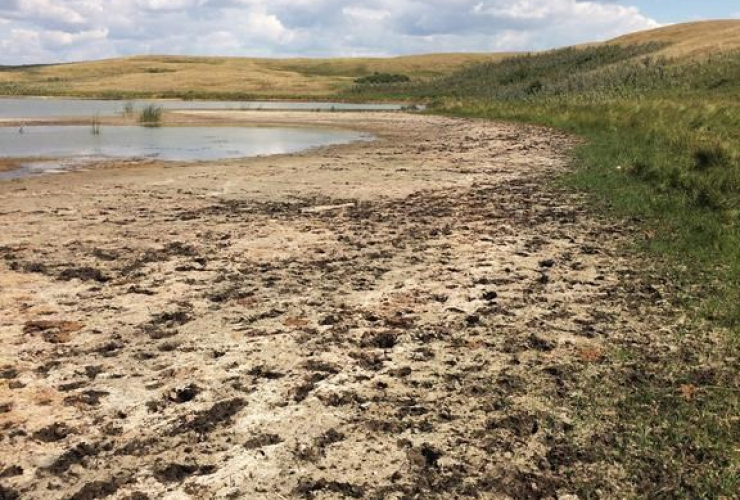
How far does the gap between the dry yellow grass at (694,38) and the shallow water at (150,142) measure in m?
29.1

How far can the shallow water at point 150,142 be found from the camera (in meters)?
19.5

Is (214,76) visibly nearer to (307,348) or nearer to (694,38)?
(694,38)

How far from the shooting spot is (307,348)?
5086mm

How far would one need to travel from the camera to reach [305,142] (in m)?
25.2

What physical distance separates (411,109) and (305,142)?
26.6 meters

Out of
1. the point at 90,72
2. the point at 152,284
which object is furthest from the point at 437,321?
the point at 90,72

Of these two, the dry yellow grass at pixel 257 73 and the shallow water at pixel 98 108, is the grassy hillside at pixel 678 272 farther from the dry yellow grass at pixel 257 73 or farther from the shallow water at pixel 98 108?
the shallow water at pixel 98 108

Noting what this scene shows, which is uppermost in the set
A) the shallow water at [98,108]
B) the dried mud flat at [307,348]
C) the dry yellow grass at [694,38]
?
the dry yellow grass at [694,38]

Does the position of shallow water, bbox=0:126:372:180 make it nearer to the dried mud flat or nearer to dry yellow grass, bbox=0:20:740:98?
the dried mud flat

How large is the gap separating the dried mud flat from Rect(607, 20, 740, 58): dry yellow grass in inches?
1651

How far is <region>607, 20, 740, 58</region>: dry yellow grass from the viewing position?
149 ft

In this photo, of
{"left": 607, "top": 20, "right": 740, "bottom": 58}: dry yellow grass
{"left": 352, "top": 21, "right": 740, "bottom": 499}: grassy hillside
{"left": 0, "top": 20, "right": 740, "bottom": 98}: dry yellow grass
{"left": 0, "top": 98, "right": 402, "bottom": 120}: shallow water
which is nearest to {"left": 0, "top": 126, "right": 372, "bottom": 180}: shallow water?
{"left": 352, "top": 21, "right": 740, "bottom": 499}: grassy hillside

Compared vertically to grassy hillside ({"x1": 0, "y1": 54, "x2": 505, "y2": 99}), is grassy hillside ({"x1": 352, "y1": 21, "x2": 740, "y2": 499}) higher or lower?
lower

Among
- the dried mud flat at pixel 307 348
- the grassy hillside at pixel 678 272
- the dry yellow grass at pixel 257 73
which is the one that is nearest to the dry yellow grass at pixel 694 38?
the dry yellow grass at pixel 257 73
